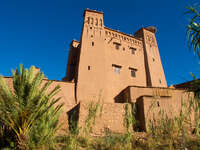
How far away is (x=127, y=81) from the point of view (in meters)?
16.9

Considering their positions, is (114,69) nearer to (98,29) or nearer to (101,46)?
(101,46)

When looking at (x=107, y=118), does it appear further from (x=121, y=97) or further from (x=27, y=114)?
(x=27, y=114)

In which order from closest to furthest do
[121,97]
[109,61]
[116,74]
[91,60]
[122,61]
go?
[121,97], [91,60], [116,74], [109,61], [122,61]

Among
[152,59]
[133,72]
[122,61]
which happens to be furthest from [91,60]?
[152,59]

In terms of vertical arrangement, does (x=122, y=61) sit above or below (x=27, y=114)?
above

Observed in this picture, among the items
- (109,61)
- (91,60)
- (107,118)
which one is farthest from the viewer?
(109,61)

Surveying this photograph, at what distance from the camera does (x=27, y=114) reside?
6.19 meters

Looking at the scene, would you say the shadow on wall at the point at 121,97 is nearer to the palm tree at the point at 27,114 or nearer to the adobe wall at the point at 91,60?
the adobe wall at the point at 91,60

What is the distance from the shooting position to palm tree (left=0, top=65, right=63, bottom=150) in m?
5.94

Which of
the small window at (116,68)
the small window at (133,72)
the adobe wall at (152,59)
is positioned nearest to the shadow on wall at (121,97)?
the small window at (116,68)

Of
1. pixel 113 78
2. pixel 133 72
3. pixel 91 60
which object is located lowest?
pixel 113 78

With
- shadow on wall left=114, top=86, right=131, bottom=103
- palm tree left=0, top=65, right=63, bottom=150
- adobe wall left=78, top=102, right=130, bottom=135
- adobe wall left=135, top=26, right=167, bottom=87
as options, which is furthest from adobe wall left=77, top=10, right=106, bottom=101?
A: palm tree left=0, top=65, right=63, bottom=150

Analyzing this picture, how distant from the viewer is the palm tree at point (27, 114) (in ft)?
19.5

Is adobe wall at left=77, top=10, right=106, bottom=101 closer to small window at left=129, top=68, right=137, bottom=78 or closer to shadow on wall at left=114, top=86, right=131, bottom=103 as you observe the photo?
shadow on wall at left=114, top=86, right=131, bottom=103
